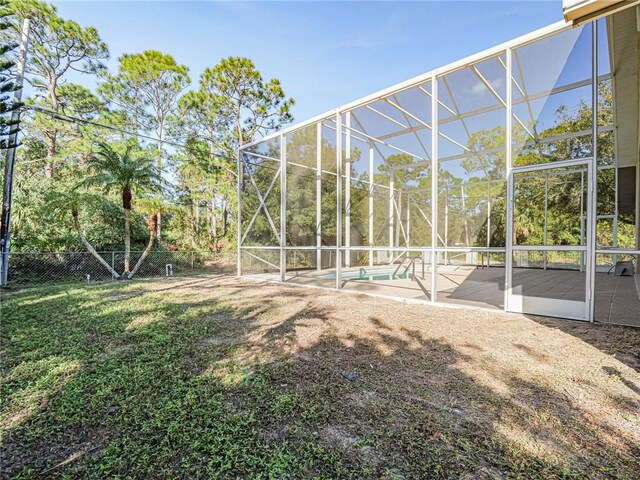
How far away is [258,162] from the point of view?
33.6ft

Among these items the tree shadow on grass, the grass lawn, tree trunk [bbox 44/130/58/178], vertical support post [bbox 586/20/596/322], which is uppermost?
tree trunk [bbox 44/130/58/178]

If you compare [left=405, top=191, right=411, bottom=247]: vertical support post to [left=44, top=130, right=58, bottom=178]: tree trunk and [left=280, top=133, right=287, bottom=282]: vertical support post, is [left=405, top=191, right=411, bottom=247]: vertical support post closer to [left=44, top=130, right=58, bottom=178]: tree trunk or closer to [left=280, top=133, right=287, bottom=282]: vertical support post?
[left=280, top=133, right=287, bottom=282]: vertical support post

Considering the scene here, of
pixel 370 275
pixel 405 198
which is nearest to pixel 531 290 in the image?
pixel 370 275

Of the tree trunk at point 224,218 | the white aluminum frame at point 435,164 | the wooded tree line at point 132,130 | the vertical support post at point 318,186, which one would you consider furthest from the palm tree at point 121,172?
the tree trunk at point 224,218

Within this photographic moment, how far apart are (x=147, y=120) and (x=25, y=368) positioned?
16.7m

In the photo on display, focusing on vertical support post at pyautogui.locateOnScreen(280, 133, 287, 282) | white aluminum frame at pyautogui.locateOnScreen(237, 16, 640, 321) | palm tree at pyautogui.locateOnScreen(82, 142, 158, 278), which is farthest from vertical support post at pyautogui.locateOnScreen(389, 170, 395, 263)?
palm tree at pyautogui.locateOnScreen(82, 142, 158, 278)

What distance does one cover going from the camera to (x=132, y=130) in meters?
15.5

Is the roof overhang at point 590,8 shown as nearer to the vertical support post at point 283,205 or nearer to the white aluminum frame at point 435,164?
the white aluminum frame at point 435,164

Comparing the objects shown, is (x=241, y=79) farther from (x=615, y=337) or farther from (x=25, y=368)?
(x=615, y=337)

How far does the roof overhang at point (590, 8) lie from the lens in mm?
2066

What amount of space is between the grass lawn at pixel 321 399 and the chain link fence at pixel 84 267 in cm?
556

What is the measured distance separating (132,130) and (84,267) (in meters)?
9.34

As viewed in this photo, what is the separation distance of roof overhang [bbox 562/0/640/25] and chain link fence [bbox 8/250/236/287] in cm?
1080

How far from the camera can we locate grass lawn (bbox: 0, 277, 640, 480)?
1570 mm
